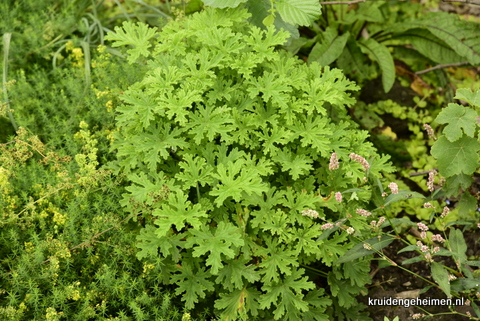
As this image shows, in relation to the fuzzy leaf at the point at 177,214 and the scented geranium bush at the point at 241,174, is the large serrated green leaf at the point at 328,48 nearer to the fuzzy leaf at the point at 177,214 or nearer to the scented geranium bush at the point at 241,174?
the scented geranium bush at the point at 241,174

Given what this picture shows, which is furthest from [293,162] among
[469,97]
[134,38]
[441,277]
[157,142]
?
[134,38]

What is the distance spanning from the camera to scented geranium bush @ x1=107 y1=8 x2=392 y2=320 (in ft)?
7.07

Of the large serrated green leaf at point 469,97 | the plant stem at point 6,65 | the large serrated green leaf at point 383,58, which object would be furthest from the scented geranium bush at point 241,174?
the large serrated green leaf at point 383,58

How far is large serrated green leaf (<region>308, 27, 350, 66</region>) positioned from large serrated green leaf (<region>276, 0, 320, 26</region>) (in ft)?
2.67

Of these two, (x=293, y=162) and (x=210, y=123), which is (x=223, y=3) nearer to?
(x=210, y=123)

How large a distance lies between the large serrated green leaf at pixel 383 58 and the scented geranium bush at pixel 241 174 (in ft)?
3.58

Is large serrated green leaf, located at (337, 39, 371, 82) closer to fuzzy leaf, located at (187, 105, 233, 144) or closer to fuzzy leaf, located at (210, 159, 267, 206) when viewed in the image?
fuzzy leaf, located at (187, 105, 233, 144)

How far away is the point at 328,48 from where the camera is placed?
346 centimetres

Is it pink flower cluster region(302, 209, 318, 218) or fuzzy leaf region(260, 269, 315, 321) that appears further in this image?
fuzzy leaf region(260, 269, 315, 321)

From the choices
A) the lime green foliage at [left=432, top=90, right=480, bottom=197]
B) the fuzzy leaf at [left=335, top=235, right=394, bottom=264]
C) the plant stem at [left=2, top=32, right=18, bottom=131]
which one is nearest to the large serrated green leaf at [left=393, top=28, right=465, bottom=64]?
the lime green foliage at [left=432, top=90, right=480, bottom=197]

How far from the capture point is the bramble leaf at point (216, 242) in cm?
201

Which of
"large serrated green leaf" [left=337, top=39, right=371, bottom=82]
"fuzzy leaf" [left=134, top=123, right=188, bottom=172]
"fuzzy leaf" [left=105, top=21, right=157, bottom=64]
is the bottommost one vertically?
"large serrated green leaf" [left=337, top=39, right=371, bottom=82]

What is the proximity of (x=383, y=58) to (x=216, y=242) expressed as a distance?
2185mm

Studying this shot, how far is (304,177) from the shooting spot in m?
2.52
